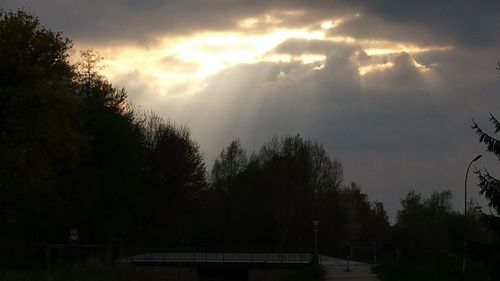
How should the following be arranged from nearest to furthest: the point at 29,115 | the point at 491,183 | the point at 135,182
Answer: the point at 491,183, the point at 29,115, the point at 135,182

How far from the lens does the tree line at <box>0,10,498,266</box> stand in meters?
44.8

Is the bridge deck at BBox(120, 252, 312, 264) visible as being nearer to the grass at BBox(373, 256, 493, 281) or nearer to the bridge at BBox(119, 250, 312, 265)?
the bridge at BBox(119, 250, 312, 265)

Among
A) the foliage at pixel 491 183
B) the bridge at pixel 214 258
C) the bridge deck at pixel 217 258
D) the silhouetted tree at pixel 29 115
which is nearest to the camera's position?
the foliage at pixel 491 183

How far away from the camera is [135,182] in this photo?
61281 mm

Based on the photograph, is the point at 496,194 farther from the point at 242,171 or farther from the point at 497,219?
the point at 242,171

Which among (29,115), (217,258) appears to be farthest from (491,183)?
(217,258)

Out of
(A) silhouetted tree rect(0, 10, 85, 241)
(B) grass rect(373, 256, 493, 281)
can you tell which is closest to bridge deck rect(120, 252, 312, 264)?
(A) silhouetted tree rect(0, 10, 85, 241)

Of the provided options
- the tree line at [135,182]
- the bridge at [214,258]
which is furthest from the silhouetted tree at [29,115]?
the bridge at [214,258]

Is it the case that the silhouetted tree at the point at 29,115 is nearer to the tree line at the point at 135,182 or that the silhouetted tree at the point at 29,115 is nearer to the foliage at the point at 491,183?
the tree line at the point at 135,182

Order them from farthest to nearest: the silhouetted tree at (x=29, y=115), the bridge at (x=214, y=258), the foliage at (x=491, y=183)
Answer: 1. the bridge at (x=214, y=258)
2. the silhouetted tree at (x=29, y=115)
3. the foliage at (x=491, y=183)

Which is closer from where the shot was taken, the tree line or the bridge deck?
the tree line

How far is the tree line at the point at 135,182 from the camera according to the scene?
4478cm

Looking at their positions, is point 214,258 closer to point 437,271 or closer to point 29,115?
point 29,115

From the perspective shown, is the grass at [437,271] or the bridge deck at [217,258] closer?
the grass at [437,271]
